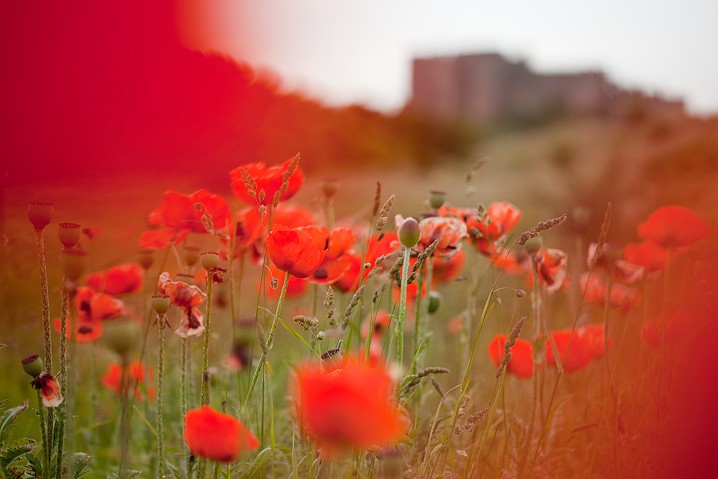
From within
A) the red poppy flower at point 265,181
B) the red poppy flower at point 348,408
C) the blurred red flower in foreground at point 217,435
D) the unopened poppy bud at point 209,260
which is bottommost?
the blurred red flower in foreground at point 217,435

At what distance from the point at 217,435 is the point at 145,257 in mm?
580

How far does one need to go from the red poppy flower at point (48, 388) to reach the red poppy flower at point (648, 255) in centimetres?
92

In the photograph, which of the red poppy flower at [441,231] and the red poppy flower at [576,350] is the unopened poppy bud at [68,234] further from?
the red poppy flower at [576,350]

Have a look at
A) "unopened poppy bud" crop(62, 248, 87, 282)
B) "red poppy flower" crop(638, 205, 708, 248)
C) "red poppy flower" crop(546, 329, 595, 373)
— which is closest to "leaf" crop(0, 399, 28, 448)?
"unopened poppy bud" crop(62, 248, 87, 282)

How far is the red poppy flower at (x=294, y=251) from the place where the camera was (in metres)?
0.81

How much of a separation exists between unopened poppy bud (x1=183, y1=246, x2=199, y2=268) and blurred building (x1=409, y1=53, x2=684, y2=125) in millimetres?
17158

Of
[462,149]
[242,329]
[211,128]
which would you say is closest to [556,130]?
[462,149]

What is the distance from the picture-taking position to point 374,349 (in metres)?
1.60

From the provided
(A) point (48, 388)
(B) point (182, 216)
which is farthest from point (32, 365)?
(B) point (182, 216)

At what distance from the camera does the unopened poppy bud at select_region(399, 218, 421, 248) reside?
784 mm

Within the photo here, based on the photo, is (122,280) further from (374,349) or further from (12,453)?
(374,349)

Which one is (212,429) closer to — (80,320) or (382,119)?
(80,320)

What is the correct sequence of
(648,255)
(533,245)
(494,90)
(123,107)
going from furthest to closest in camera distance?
(494,90) < (123,107) < (648,255) < (533,245)

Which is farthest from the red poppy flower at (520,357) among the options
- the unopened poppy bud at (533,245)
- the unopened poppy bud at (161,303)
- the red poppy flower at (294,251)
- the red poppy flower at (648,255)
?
the unopened poppy bud at (161,303)
